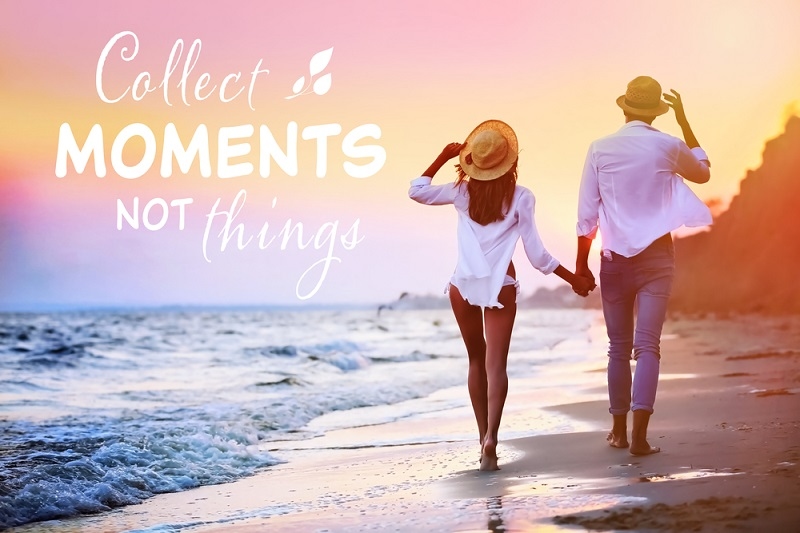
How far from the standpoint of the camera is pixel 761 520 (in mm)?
2850

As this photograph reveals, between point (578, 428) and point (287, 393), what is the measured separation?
5.30 metres

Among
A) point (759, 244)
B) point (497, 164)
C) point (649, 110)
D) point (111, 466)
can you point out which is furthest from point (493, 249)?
point (759, 244)

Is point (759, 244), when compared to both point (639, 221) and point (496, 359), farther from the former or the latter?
point (496, 359)

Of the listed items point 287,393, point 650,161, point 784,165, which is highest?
point 784,165

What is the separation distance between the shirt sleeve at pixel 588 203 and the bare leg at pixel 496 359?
1.55 feet

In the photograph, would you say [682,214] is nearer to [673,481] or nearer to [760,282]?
[673,481]

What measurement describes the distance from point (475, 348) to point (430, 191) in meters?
0.83

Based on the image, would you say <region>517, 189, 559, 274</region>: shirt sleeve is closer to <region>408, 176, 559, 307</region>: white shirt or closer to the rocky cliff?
<region>408, 176, 559, 307</region>: white shirt

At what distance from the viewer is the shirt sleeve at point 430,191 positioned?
15.2 feet

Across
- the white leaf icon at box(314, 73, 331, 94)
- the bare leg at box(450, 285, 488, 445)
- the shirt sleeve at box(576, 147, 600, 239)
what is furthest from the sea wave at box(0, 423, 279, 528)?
the white leaf icon at box(314, 73, 331, 94)

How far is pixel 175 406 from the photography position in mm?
9422

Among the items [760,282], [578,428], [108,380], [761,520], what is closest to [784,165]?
[760,282]

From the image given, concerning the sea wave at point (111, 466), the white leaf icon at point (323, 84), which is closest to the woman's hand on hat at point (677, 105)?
the sea wave at point (111, 466)

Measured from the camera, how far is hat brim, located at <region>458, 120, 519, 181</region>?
4.54 meters
